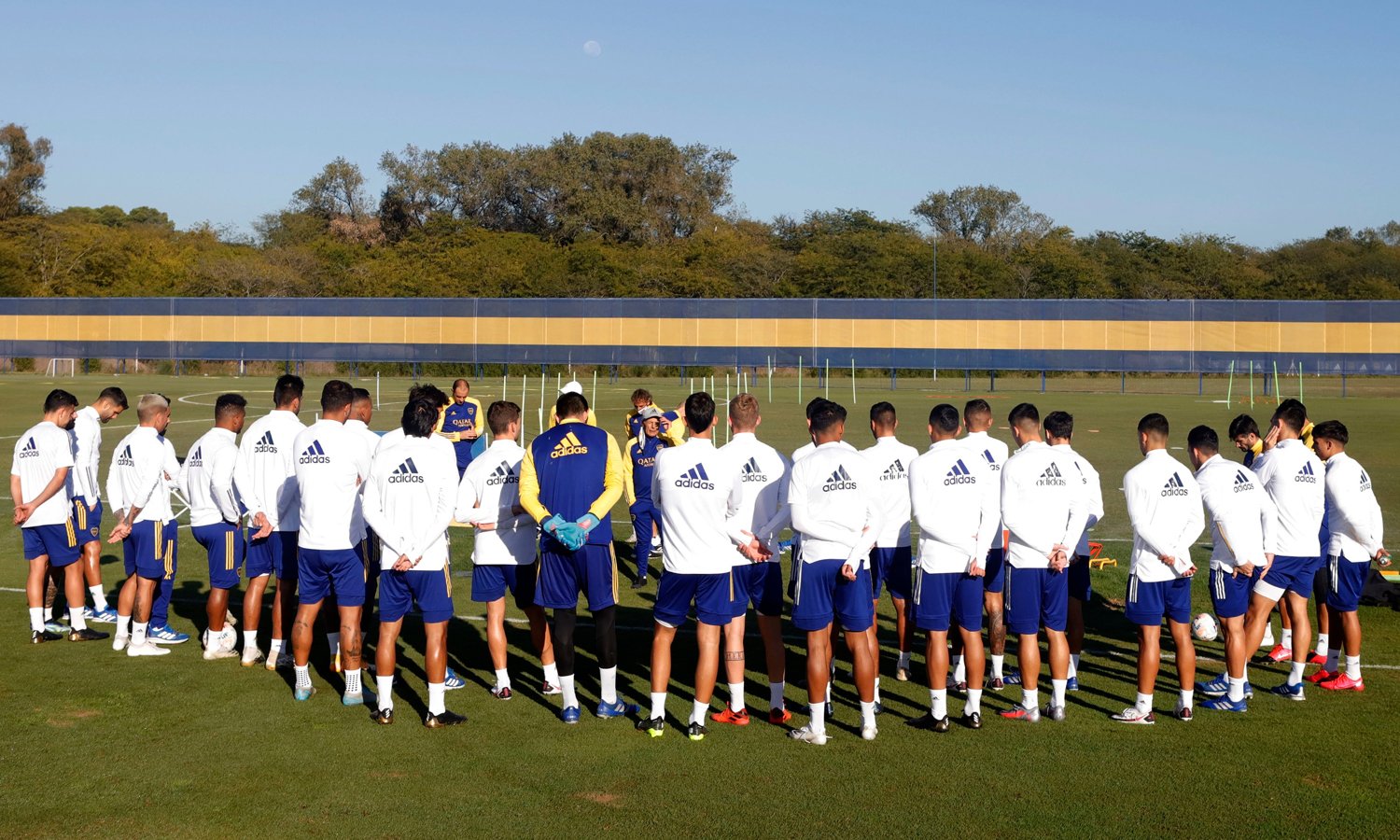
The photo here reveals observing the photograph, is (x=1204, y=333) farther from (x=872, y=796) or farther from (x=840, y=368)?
(x=872, y=796)

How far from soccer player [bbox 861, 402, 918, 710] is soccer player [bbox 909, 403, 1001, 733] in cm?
20

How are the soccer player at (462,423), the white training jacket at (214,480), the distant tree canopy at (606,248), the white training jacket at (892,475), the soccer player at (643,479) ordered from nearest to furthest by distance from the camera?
the white training jacket at (892,475)
the white training jacket at (214,480)
the soccer player at (643,479)
the soccer player at (462,423)
the distant tree canopy at (606,248)

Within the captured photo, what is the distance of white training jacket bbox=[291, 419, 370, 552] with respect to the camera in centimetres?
847

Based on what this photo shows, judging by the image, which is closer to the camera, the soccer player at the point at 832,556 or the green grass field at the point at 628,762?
the green grass field at the point at 628,762

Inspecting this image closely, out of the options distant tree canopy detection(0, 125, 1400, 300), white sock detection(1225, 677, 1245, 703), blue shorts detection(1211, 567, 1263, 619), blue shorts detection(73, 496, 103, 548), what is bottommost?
white sock detection(1225, 677, 1245, 703)

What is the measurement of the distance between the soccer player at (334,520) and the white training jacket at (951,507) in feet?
12.1

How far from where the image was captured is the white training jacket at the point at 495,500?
8.48m

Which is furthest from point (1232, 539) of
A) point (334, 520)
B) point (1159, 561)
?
point (334, 520)

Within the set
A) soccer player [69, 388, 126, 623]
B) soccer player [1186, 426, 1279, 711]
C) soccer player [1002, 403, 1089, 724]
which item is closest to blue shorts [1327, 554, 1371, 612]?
soccer player [1186, 426, 1279, 711]

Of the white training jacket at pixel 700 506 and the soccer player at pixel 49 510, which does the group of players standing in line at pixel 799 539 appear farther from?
the soccer player at pixel 49 510

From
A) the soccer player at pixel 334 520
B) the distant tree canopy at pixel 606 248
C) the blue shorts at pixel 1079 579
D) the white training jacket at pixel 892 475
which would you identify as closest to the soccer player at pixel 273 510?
the soccer player at pixel 334 520

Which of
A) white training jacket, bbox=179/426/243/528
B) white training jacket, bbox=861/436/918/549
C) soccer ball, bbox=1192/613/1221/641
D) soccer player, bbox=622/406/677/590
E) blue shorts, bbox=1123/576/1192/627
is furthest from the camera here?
soccer player, bbox=622/406/677/590

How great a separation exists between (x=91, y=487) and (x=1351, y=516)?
9.88m

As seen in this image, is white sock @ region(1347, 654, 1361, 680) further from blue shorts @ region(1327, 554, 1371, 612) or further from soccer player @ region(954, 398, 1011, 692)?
soccer player @ region(954, 398, 1011, 692)
